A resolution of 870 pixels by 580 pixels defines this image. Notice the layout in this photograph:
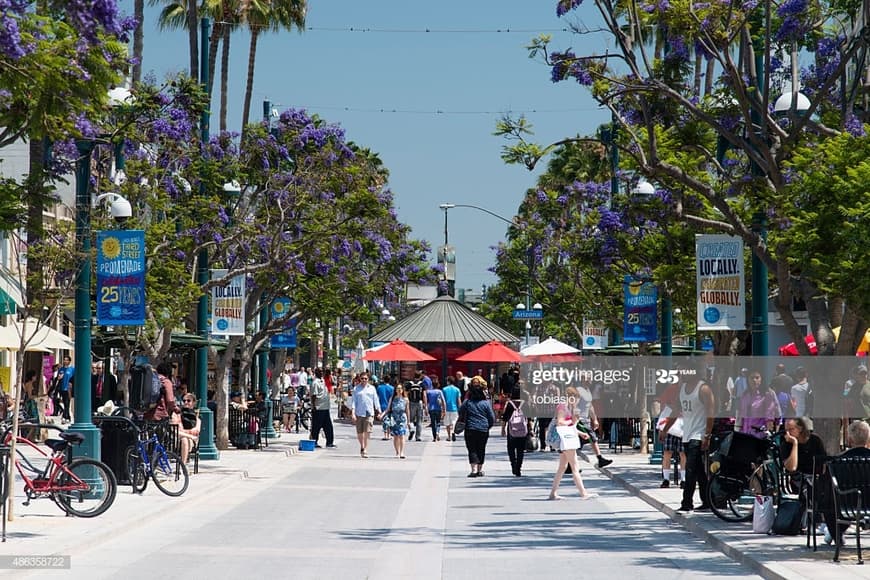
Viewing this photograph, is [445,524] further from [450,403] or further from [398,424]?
[450,403]

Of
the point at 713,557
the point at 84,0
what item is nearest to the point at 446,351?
the point at 713,557

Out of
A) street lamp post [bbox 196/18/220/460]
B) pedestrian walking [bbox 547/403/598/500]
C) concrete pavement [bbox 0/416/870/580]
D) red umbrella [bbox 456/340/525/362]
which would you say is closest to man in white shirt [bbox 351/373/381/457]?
concrete pavement [bbox 0/416/870/580]

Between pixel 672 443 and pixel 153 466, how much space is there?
8.03 metres

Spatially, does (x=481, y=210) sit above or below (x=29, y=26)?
above

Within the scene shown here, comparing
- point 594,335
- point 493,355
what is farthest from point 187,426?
point 493,355

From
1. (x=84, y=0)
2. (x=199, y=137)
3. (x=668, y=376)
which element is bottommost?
(x=668, y=376)

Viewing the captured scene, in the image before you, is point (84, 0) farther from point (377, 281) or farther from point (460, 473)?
point (377, 281)

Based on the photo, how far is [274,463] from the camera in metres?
29.5

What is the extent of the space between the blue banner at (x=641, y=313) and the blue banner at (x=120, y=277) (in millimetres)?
12380

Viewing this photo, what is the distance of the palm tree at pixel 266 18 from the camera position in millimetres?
44562

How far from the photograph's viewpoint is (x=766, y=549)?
1417 cm

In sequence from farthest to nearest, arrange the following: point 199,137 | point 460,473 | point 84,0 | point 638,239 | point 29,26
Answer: point 199,137, point 460,473, point 638,239, point 29,26, point 84,0

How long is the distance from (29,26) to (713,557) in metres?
8.38

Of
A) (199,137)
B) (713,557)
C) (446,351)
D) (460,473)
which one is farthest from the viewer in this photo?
(446,351)
